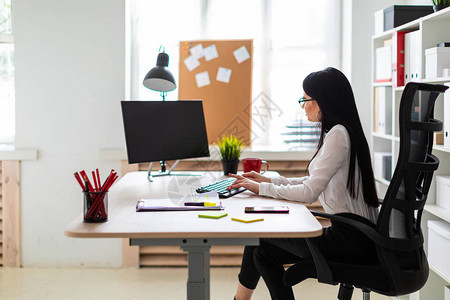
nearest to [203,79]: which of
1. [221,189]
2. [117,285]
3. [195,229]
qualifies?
[117,285]

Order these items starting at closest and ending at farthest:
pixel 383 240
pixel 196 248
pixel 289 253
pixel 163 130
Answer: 1. pixel 196 248
2. pixel 383 240
3. pixel 289 253
4. pixel 163 130

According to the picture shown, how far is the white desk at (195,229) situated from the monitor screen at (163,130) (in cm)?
55

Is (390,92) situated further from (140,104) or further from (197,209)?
(197,209)

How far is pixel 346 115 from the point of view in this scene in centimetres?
202

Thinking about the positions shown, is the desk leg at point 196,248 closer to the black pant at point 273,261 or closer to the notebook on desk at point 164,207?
the notebook on desk at point 164,207

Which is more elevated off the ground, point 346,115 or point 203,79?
point 203,79

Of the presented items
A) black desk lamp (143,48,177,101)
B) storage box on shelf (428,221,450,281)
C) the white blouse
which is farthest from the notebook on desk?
storage box on shelf (428,221,450,281)

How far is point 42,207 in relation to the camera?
3555 mm

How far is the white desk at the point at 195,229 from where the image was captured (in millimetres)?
1518

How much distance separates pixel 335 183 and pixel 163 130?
3.32 ft

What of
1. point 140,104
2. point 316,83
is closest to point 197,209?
point 316,83

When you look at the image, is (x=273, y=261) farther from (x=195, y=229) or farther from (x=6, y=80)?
(x=6, y=80)

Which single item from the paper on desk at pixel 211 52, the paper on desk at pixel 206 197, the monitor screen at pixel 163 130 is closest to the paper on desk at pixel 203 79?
the paper on desk at pixel 211 52

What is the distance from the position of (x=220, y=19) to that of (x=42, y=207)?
1.89 m
